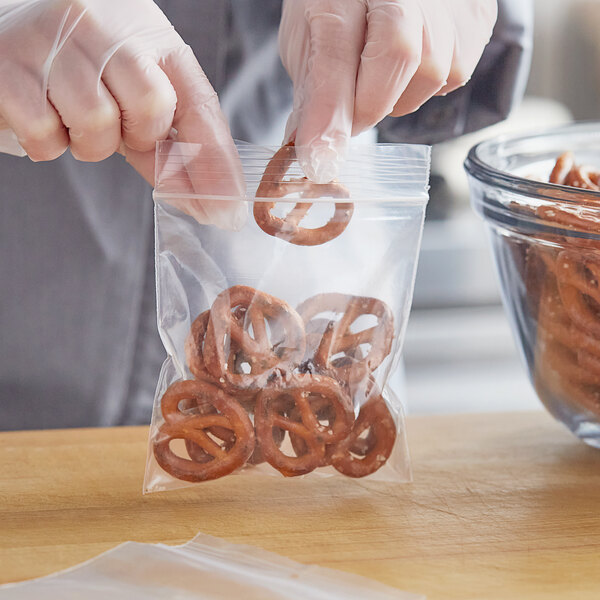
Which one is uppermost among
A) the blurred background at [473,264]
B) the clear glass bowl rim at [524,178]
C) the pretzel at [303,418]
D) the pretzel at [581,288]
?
the clear glass bowl rim at [524,178]

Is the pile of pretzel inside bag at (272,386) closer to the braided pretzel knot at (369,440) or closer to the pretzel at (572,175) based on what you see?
the braided pretzel knot at (369,440)

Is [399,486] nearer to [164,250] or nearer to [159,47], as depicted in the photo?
[164,250]

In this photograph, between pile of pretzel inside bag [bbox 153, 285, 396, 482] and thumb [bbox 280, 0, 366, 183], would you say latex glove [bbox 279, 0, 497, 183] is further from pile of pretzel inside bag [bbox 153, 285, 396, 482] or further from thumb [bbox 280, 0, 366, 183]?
pile of pretzel inside bag [bbox 153, 285, 396, 482]

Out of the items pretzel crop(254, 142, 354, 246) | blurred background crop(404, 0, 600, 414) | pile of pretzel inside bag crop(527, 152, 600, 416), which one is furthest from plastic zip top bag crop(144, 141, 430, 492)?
blurred background crop(404, 0, 600, 414)

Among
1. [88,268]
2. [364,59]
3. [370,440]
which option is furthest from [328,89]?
[88,268]

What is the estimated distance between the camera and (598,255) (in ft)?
1.95

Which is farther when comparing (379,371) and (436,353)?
(436,353)

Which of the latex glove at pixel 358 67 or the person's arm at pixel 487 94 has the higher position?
the latex glove at pixel 358 67

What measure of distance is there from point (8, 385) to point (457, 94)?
28.0 inches

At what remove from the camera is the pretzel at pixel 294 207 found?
0.58 metres

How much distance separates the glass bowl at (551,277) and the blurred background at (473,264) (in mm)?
1291

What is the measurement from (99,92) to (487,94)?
618 mm

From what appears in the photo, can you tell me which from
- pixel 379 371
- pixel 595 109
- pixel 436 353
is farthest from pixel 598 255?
pixel 595 109

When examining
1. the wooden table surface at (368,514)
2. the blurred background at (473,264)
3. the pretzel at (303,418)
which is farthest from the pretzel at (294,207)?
the blurred background at (473,264)
